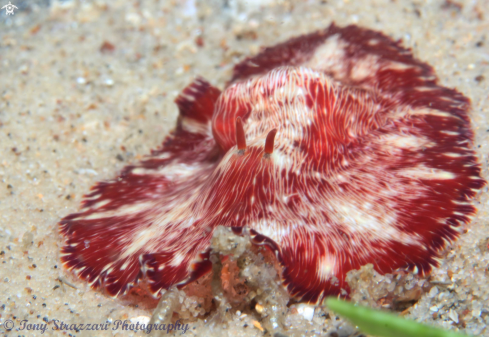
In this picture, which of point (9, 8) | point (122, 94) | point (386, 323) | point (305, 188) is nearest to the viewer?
point (386, 323)

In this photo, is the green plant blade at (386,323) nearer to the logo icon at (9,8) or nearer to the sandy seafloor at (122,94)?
the sandy seafloor at (122,94)

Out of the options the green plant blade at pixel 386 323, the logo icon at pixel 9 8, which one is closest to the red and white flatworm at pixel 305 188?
the green plant blade at pixel 386 323

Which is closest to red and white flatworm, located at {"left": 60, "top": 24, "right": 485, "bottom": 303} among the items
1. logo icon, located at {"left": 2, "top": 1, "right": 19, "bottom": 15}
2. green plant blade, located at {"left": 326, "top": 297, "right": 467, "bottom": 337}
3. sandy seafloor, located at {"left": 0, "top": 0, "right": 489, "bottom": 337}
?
sandy seafloor, located at {"left": 0, "top": 0, "right": 489, "bottom": 337}

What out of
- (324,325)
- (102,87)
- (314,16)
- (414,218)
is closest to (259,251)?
(324,325)

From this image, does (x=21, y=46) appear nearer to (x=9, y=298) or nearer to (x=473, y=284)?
(x=9, y=298)

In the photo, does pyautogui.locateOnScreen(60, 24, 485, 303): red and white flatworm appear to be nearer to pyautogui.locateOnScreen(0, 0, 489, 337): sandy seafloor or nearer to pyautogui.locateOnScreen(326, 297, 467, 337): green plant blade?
pyautogui.locateOnScreen(0, 0, 489, 337): sandy seafloor

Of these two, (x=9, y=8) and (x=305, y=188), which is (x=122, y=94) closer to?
(x=9, y=8)

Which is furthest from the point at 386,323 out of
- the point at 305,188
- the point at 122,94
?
the point at 122,94
